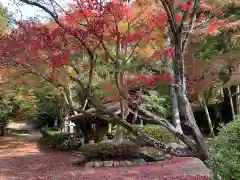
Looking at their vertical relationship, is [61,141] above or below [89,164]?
above

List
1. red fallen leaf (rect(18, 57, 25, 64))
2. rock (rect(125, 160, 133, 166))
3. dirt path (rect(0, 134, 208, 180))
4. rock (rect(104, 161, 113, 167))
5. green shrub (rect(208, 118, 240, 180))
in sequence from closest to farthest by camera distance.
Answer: green shrub (rect(208, 118, 240, 180)) < red fallen leaf (rect(18, 57, 25, 64)) < dirt path (rect(0, 134, 208, 180)) < rock (rect(104, 161, 113, 167)) < rock (rect(125, 160, 133, 166))

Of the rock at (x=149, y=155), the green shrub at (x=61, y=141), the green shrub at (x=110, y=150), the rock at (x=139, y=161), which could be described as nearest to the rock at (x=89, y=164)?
the green shrub at (x=110, y=150)

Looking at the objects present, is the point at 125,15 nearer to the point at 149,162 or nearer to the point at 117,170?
the point at 117,170

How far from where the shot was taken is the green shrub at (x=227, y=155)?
3.92 metres

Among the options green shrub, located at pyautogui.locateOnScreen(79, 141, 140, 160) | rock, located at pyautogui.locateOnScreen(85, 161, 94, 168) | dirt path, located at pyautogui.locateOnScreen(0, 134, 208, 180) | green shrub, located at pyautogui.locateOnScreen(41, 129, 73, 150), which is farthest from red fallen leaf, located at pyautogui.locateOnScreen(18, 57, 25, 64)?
green shrub, located at pyautogui.locateOnScreen(41, 129, 73, 150)

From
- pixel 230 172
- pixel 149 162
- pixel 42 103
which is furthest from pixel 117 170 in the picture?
pixel 42 103

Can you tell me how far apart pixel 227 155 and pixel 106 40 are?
19.4 ft

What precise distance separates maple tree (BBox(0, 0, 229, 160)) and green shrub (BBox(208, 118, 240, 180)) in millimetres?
1751

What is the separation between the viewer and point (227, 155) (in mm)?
4121

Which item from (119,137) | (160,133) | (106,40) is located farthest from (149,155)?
(106,40)

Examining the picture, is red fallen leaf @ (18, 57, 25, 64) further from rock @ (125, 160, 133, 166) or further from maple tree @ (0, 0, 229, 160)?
rock @ (125, 160, 133, 166)

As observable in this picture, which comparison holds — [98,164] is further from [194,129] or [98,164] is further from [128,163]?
[194,129]

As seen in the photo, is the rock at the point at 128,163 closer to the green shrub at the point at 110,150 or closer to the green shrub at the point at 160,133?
the green shrub at the point at 110,150

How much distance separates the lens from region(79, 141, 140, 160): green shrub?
11.8 m
